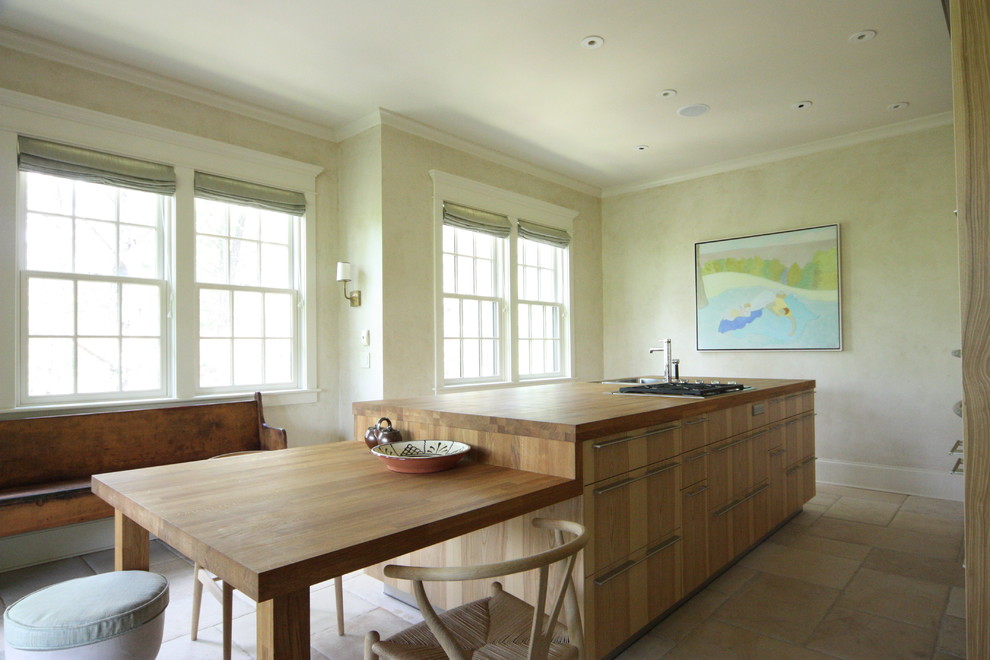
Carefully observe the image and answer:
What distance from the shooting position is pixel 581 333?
5945 millimetres

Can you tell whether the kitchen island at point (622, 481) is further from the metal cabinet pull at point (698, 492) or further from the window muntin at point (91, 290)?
the window muntin at point (91, 290)

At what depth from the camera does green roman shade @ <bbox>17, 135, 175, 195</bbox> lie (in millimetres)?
3027

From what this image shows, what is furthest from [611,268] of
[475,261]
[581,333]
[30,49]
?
[30,49]

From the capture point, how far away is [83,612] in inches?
56.0

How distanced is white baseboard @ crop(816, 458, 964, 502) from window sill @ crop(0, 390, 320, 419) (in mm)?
4272

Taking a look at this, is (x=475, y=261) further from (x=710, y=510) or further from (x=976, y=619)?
(x=976, y=619)

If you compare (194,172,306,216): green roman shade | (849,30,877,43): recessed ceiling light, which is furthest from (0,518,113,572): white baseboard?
(849,30,877,43): recessed ceiling light

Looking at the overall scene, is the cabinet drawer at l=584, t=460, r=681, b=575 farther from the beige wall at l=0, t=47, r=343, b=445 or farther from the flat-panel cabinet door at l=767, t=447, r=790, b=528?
the beige wall at l=0, t=47, r=343, b=445

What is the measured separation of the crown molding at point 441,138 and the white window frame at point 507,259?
255 millimetres

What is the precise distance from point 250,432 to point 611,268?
404 cm

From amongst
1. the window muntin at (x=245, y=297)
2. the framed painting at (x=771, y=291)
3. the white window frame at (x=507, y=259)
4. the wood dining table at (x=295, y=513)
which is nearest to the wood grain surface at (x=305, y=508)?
the wood dining table at (x=295, y=513)

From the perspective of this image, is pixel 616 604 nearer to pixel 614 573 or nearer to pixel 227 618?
pixel 614 573

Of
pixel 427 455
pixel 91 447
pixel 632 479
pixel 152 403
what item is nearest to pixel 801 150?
pixel 632 479

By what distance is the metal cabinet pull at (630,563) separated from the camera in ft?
6.12
